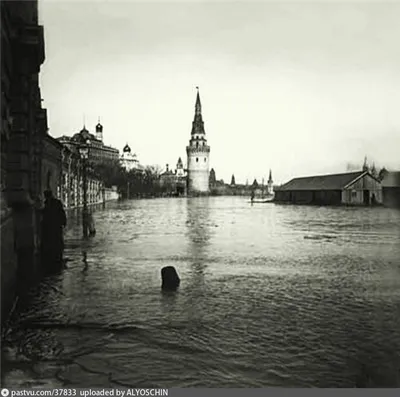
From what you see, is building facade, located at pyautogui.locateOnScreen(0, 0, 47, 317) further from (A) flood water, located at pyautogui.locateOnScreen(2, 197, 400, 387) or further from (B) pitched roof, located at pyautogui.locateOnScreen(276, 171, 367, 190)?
(B) pitched roof, located at pyautogui.locateOnScreen(276, 171, 367, 190)

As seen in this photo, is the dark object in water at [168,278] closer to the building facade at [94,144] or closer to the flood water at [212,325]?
the flood water at [212,325]

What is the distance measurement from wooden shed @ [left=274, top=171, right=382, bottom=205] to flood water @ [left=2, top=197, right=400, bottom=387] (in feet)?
99.2

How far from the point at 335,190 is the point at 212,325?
3887 cm

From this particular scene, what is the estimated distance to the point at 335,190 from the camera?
42000 mm

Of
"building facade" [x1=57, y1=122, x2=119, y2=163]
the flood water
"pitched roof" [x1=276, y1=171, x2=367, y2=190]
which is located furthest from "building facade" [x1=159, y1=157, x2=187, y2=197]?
"pitched roof" [x1=276, y1=171, x2=367, y2=190]

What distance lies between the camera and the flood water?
3.66 meters

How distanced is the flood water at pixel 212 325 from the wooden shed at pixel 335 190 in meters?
30.2

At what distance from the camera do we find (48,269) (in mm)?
7949

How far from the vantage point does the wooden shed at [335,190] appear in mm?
39766

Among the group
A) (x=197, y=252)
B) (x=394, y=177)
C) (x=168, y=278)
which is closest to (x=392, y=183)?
(x=394, y=177)

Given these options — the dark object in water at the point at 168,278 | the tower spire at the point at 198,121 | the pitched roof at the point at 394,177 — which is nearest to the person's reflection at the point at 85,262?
the dark object in water at the point at 168,278

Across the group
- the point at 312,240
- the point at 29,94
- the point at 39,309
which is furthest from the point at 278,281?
the point at 312,240

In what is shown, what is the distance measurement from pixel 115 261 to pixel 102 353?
5.12 metres

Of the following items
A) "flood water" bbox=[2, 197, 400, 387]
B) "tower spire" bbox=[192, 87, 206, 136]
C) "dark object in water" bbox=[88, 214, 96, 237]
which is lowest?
"flood water" bbox=[2, 197, 400, 387]
